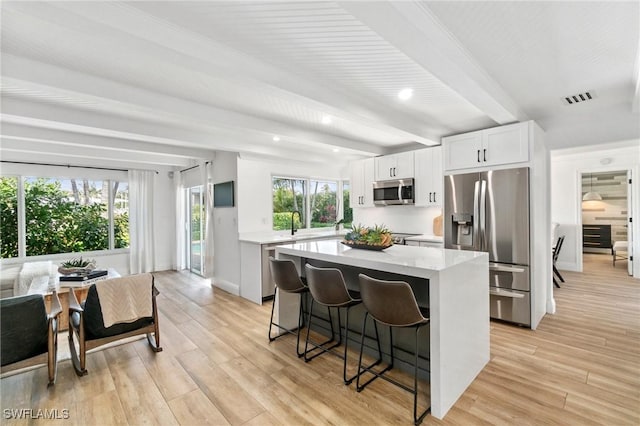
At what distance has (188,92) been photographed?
9.25ft

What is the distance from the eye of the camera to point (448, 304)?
6.62 ft

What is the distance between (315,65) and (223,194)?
348 cm

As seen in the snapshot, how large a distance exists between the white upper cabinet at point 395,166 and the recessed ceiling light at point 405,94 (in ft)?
6.52

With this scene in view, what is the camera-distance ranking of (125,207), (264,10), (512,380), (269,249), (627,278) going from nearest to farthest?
(264,10)
(512,380)
(269,249)
(627,278)
(125,207)

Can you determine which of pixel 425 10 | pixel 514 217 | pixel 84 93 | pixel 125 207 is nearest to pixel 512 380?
pixel 514 217

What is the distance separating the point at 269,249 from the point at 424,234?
276 centimetres

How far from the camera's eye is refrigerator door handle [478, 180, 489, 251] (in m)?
3.65

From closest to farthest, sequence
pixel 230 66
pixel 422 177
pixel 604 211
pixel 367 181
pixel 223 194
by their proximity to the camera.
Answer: pixel 230 66 → pixel 422 177 → pixel 223 194 → pixel 367 181 → pixel 604 211

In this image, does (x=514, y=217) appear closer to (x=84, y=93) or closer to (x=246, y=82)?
(x=246, y=82)

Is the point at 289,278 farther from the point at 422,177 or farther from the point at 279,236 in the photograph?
the point at 422,177

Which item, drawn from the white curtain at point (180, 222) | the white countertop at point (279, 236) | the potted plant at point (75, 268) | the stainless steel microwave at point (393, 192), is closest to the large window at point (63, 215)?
the white curtain at point (180, 222)

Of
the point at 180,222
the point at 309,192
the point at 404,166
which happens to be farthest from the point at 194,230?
the point at 404,166

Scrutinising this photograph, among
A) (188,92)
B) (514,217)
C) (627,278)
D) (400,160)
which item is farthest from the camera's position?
(627,278)

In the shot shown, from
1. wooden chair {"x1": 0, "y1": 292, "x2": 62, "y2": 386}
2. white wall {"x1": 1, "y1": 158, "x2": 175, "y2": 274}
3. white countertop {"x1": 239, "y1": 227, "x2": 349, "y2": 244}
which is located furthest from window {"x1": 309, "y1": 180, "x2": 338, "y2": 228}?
wooden chair {"x1": 0, "y1": 292, "x2": 62, "y2": 386}
